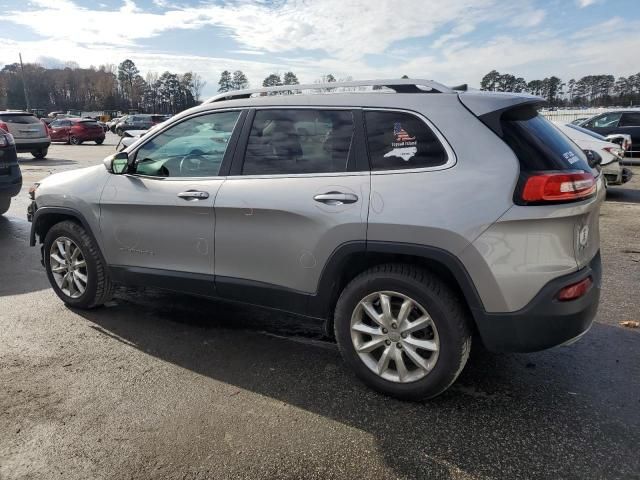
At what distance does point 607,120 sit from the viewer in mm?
16094

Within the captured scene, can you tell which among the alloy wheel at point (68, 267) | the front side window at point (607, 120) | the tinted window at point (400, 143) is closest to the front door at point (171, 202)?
the alloy wheel at point (68, 267)

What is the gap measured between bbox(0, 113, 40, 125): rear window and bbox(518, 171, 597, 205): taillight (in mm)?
20197

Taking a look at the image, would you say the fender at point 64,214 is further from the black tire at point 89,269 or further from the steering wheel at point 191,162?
the steering wheel at point 191,162

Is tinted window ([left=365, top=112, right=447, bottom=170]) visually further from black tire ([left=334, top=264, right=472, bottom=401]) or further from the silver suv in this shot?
black tire ([left=334, top=264, right=472, bottom=401])

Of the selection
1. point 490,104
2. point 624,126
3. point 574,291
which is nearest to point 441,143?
point 490,104

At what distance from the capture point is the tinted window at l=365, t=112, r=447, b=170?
2904 mm

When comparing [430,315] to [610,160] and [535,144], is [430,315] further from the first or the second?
[610,160]

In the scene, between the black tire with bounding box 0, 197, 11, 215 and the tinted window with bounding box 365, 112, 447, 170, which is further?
the black tire with bounding box 0, 197, 11, 215

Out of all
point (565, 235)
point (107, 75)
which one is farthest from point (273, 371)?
point (107, 75)

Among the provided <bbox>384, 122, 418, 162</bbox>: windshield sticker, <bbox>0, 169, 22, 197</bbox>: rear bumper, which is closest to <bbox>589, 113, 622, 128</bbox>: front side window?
<bbox>384, 122, 418, 162</bbox>: windshield sticker

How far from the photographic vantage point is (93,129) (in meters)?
29.7

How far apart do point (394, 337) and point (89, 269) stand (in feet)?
9.02

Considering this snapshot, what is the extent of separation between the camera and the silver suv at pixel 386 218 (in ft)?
8.81

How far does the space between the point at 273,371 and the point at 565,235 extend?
200 cm
